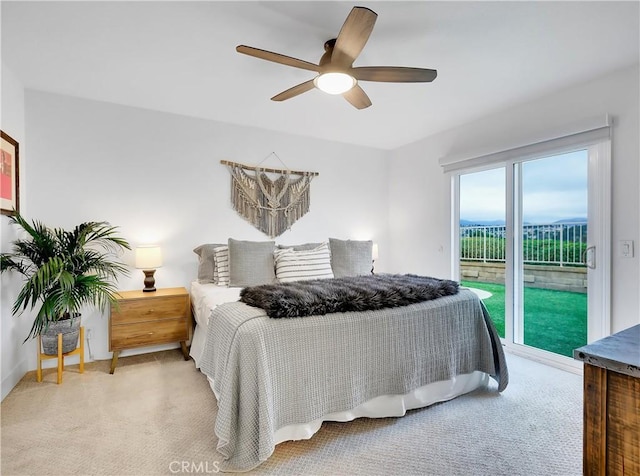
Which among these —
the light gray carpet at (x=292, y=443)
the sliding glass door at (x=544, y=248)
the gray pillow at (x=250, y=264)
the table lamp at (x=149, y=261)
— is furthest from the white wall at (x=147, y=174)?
the sliding glass door at (x=544, y=248)

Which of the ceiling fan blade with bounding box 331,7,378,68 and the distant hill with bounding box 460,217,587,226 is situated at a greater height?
the ceiling fan blade with bounding box 331,7,378,68

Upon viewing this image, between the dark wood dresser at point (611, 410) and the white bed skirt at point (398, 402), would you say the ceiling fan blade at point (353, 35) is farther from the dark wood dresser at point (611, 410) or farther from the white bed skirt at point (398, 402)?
the white bed skirt at point (398, 402)

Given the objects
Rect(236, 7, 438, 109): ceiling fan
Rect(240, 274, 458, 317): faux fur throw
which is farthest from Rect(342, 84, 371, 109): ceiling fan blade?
Rect(240, 274, 458, 317): faux fur throw

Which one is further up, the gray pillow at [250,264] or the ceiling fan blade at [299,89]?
the ceiling fan blade at [299,89]

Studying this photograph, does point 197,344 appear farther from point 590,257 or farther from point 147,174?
point 590,257

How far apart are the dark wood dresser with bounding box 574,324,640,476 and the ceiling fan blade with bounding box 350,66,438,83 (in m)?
1.68

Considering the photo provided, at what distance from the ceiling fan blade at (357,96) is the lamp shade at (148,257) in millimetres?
2184

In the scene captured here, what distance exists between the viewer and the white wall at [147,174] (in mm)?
2832

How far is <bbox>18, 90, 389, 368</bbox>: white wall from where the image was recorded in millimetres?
2832

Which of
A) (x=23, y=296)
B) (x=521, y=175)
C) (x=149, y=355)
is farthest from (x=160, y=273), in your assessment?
(x=521, y=175)

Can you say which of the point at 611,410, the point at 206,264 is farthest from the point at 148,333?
the point at 611,410

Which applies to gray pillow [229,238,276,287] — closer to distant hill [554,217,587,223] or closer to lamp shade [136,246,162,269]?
lamp shade [136,246,162,269]

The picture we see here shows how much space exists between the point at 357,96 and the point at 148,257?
2300mm

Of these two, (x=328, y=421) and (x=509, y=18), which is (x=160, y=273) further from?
(x=509, y=18)
